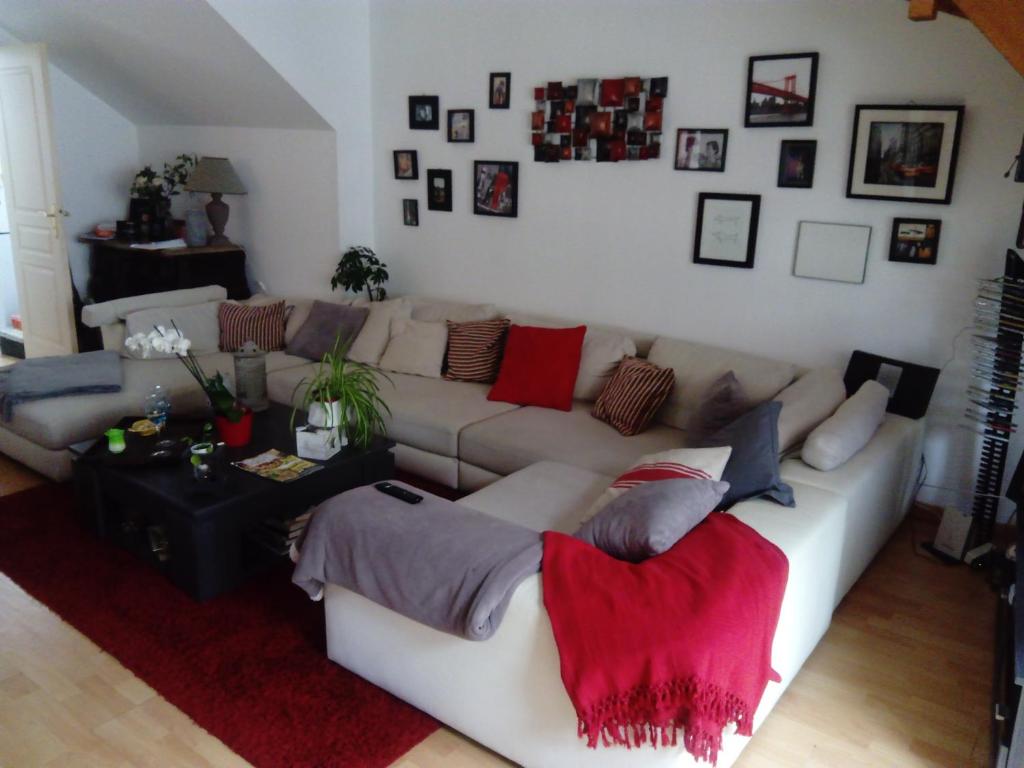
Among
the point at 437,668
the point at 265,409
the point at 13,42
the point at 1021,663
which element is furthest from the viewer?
the point at 13,42

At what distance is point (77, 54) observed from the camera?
5258mm

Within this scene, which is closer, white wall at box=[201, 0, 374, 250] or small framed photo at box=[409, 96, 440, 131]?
white wall at box=[201, 0, 374, 250]

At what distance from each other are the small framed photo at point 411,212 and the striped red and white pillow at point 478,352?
42.3 inches

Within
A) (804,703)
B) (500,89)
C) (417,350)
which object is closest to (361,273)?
(417,350)

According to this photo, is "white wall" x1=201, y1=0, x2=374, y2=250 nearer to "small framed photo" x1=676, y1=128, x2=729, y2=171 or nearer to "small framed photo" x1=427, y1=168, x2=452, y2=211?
"small framed photo" x1=427, y1=168, x2=452, y2=211

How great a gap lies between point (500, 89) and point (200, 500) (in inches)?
107

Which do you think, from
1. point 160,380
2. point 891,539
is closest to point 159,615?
point 160,380

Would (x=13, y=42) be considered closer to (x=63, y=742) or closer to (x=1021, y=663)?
(x=63, y=742)

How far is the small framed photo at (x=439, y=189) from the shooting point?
4.69 metres

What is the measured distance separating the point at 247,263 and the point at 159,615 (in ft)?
11.3

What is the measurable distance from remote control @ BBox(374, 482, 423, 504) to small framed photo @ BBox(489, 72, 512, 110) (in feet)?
8.64

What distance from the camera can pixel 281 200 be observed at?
5.29 metres

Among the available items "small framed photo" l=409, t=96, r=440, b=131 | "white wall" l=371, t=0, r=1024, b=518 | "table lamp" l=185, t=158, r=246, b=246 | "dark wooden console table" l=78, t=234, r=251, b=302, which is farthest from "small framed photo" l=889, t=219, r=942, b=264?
"dark wooden console table" l=78, t=234, r=251, b=302

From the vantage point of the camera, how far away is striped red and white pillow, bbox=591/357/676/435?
136 inches
